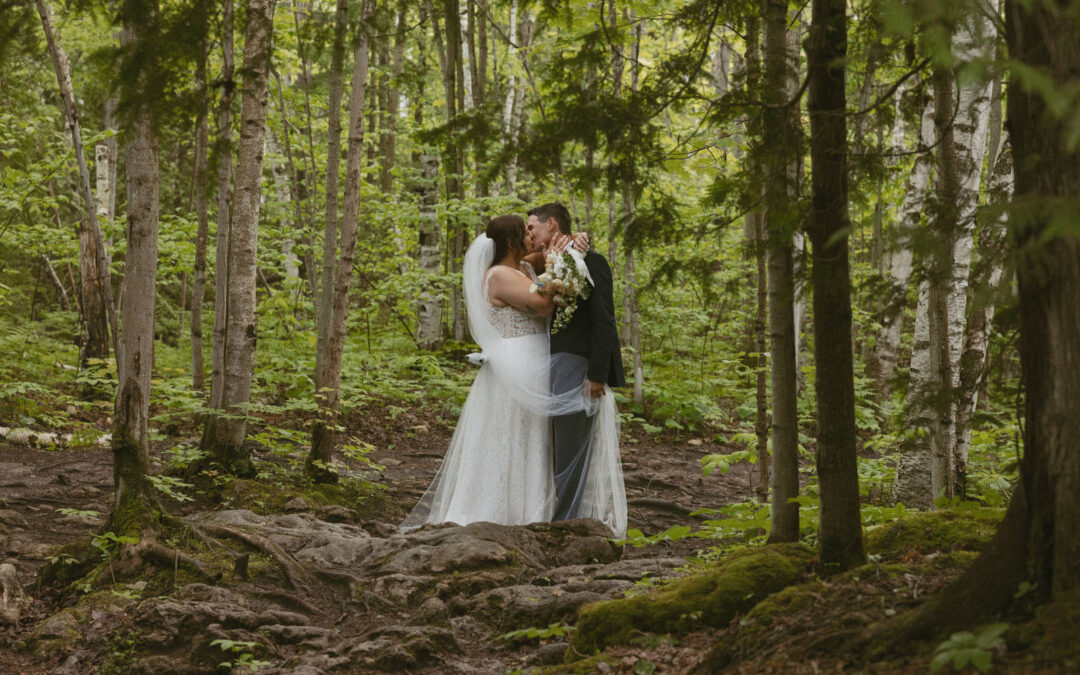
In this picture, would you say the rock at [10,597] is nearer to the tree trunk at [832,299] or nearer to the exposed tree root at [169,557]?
the exposed tree root at [169,557]

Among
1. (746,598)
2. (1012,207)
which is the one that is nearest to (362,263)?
(746,598)

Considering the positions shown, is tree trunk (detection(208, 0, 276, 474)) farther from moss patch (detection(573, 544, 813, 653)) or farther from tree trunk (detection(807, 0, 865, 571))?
tree trunk (detection(807, 0, 865, 571))

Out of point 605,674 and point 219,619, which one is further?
point 219,619

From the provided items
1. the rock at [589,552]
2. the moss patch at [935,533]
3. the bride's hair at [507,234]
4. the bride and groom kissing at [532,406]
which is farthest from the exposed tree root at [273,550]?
the moss patch at [935,533]

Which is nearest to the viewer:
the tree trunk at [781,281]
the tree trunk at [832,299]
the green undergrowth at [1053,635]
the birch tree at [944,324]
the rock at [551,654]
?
the green undergrowth at [1053,635]

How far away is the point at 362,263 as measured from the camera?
18.8 m

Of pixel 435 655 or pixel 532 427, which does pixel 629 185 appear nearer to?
pixel 435 655

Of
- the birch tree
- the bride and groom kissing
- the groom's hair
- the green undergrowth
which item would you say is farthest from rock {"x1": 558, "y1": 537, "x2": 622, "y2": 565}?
the green undergrowth

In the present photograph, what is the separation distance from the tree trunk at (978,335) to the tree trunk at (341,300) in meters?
4.65

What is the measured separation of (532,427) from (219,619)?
9.86ft

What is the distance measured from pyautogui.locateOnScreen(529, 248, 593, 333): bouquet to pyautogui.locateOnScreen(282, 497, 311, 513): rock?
Result: 2.52 metres

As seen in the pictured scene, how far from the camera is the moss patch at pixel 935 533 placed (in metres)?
3.59

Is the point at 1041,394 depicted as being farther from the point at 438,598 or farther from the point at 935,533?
the point at 438,598

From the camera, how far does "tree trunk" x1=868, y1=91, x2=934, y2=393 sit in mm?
2324
